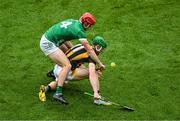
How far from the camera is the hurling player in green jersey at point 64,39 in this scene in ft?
26.2

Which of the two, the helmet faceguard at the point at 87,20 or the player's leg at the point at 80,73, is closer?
the helmet faceguard at the point at 87,20

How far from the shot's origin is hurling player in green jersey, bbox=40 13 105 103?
314 inches

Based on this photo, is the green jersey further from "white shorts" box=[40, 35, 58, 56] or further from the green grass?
the green grass

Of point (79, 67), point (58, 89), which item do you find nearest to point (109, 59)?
point (79, 67)

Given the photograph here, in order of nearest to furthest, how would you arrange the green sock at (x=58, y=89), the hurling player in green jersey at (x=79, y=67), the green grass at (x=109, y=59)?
the green grass at (x=109, y=59) < the green sock at (x=58, y=89) < the hurling player in green jersey at (x=79, y=67)

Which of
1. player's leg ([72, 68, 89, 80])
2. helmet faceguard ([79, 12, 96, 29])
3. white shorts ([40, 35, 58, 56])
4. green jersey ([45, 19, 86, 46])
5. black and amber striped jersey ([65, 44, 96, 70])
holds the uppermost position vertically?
helmet faceguard ([79, 12, 96, 29])

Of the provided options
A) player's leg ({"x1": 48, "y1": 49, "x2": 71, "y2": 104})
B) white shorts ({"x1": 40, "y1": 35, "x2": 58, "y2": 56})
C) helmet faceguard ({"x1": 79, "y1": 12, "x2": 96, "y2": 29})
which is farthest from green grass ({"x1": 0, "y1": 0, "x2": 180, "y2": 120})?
helmet faceguard ({"x1": 79, "y1": 12, "x2": 96, "y2": 29})

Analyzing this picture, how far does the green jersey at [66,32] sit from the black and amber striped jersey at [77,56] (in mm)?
263

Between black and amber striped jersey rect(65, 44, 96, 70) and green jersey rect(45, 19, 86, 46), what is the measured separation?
263mm

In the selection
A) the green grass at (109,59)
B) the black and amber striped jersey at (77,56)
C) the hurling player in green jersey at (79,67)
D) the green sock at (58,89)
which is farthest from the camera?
the black and amber striped jersey at (77,56)

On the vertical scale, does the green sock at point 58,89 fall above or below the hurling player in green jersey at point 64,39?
below


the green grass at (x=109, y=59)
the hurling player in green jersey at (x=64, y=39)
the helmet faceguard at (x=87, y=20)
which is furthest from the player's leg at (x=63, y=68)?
the helmet faceguard at (x=87, y=20)

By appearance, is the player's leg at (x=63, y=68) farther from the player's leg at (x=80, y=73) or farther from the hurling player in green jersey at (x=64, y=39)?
the player's leg at (x=80, y=73)

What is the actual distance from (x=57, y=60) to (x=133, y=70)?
2.05 metres
